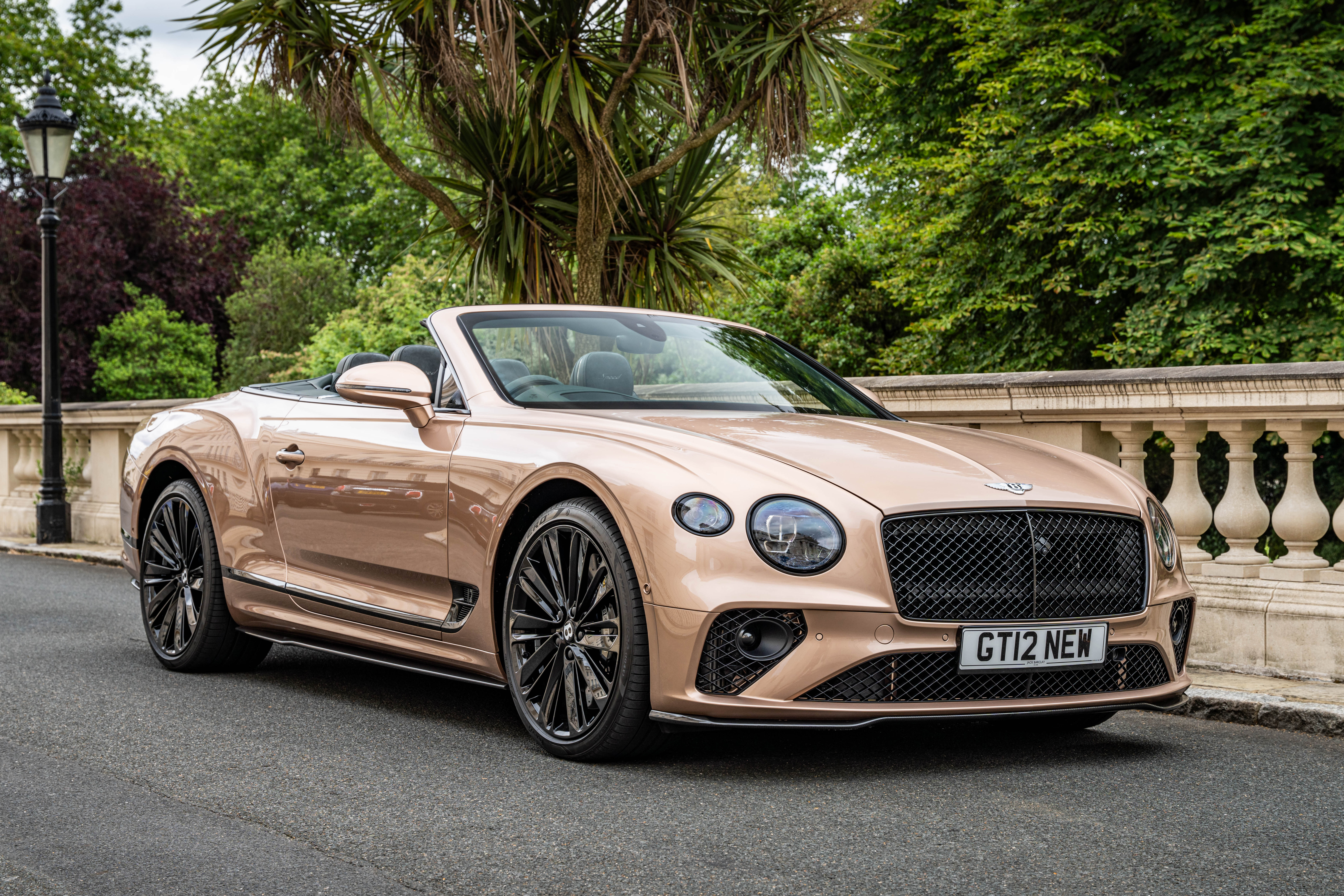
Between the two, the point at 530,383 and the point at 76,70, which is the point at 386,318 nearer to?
the point at 76,70

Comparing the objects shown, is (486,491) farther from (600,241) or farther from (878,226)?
(878,226)

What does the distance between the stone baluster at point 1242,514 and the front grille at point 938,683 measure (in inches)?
87.0

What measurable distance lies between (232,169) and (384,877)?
5063 cm

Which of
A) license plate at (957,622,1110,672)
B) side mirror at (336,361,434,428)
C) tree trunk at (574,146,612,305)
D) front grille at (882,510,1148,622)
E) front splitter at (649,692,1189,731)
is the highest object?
tree trunk at (574,146,612,305)

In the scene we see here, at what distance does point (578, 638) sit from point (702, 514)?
62cm

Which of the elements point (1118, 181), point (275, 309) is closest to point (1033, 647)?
point (1118, 181)

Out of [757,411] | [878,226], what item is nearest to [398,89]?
[757,411]

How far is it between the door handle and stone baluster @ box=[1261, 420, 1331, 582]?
156 inches

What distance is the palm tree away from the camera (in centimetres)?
966

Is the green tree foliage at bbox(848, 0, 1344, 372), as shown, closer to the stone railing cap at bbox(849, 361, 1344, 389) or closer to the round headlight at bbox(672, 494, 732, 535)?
the stone railing cap at bbox(849, 361, 1344, 389)

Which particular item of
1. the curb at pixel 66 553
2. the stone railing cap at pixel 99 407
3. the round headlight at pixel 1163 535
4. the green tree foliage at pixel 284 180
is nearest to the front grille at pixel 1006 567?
the round headlight at pixel 1163 535

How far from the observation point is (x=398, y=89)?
34.7 ft

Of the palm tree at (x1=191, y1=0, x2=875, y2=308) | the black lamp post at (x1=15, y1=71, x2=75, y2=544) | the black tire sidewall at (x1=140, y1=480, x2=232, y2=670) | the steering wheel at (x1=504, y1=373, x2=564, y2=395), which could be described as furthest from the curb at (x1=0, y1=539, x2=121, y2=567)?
the steering wheel at (x1=504, y1=373, x2=564, y2=395)

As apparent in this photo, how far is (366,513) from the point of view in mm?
5258
